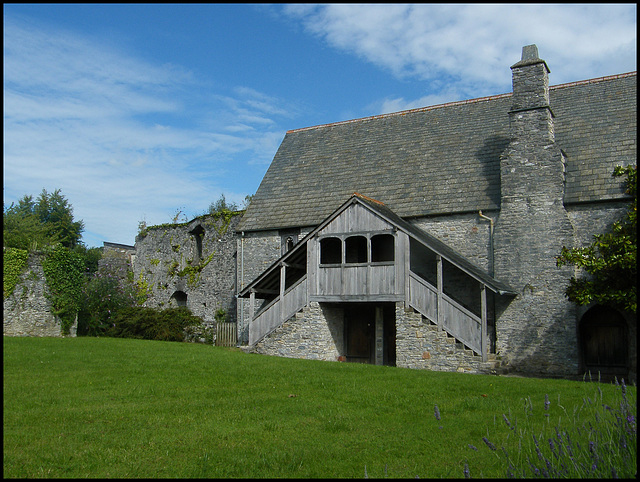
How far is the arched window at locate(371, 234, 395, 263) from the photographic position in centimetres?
2095

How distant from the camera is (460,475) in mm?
6645

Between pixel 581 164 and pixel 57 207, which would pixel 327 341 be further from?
pixel 57 207

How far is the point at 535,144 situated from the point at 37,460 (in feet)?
55.1

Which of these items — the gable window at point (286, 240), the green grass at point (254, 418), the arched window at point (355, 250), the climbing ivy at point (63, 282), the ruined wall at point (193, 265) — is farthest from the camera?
the ruined wall at point (193, 265)

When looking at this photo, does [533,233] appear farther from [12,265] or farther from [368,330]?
[12,265]

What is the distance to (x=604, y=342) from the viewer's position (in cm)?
1789

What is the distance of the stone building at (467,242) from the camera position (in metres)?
A: 17.7

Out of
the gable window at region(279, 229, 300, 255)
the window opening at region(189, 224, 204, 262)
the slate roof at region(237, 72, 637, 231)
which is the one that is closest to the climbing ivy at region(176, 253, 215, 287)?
the window opening at region(189, 224, 204, 262)

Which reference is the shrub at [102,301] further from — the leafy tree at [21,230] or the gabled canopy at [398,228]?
the gabled canopy at [398,228]

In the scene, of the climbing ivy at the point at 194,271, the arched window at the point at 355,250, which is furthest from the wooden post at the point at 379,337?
the climbing ivy at the point at 194,271

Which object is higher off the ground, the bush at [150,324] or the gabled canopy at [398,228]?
the gabled canopy at [398,228]

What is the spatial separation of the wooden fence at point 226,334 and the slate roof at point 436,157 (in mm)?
4209

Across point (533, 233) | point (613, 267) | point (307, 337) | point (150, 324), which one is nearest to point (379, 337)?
point (307, 337)

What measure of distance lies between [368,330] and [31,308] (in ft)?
45.9
